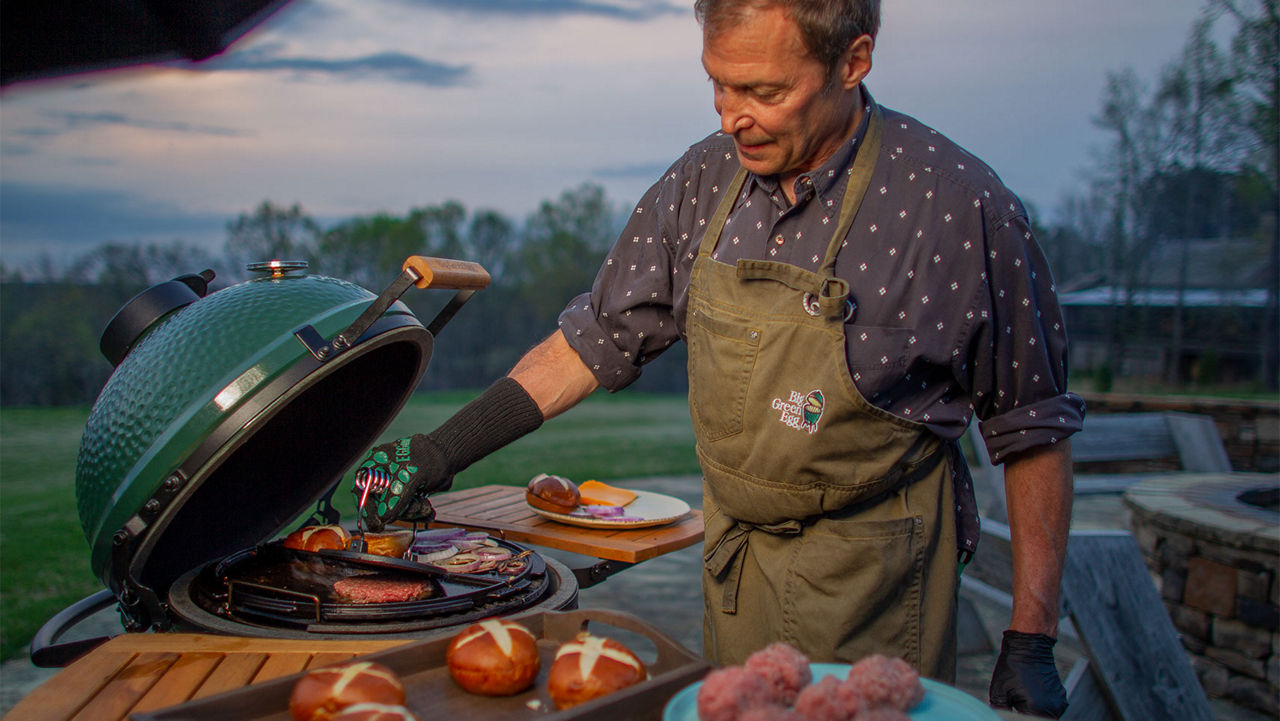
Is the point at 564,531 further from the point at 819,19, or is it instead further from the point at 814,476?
the point at 819,19

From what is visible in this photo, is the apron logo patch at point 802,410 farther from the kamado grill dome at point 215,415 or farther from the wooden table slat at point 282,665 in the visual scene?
the wooden table slat at point 282,665

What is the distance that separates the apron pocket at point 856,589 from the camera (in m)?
1.60

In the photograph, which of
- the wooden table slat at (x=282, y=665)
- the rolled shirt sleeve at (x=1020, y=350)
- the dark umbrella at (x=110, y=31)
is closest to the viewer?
the wooden table slat at (x=282, y=665)

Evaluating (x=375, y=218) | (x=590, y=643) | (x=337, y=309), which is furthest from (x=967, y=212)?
(x=375, y=218)

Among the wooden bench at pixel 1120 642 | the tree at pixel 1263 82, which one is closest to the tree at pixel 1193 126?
the tree at pixel 1263 82

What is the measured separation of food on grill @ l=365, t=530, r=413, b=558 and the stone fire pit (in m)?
3.26

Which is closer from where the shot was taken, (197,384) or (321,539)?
(197,384)

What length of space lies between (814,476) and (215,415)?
1.00 meters

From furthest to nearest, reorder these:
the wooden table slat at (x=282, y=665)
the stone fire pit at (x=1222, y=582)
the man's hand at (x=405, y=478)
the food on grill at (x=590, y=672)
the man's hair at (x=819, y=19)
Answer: the stone fire pit at (x=1222, y=582)
the man's hand at (x=405, y=478)
the man's hair at (x=819, y=19)
the wooden table slat at (x=282, y=665)
the food on grill at (x=590, y=672)

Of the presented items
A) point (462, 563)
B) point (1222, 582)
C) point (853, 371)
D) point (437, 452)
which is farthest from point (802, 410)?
point (1222, 582)

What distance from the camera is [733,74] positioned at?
152cm

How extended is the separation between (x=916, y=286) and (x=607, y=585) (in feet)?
13.2

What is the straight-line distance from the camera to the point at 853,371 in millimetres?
1540

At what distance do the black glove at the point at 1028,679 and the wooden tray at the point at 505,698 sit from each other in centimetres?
73
